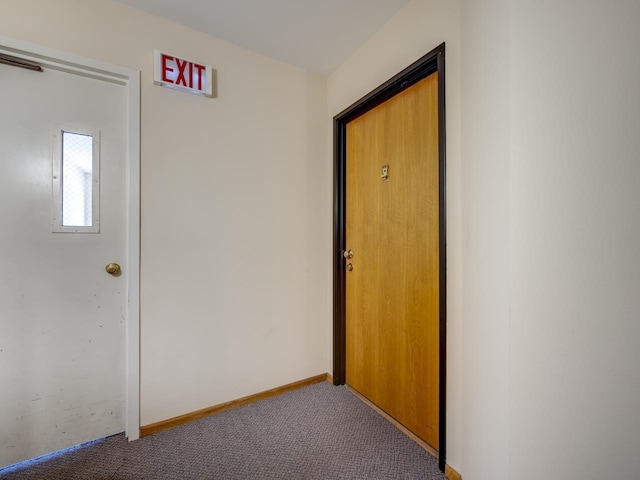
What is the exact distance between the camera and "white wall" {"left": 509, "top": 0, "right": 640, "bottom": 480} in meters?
0.83

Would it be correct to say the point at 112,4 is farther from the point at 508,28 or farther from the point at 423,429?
the point at 423,429

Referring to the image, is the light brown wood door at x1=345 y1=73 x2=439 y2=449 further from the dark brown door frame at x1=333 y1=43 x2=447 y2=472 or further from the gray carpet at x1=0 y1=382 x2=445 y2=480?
the gray carpet at x1=0 y1=382 x2=445 y2=480

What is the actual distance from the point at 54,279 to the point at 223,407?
125cm

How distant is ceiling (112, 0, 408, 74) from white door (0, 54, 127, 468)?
0.59m

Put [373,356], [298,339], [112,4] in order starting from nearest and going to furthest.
A: [112,4] → [373,356] → [298,339]

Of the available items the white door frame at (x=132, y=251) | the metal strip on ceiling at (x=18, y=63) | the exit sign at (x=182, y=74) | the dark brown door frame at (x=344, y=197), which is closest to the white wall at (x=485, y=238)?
the dark brown door frame at (x=344, y=197)

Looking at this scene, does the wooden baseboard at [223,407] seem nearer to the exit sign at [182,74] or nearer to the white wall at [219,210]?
the white wall at [219,210]

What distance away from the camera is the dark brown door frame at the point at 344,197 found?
1379mm

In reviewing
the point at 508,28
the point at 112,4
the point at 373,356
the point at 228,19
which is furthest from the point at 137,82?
the point at 373,356

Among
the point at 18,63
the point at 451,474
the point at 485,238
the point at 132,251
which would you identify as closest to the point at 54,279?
the point at 132,251

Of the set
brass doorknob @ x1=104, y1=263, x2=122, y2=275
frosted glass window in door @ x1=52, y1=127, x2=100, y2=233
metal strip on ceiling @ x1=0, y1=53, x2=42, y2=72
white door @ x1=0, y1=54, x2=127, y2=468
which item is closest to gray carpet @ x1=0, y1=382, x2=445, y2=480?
white door @ x1=0, y1=54, x2=127, y2=468

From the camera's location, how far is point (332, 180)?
2.24 meters

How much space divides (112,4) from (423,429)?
9.49 ft

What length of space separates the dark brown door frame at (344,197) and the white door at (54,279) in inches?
54.8
